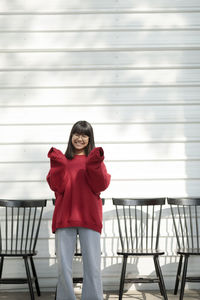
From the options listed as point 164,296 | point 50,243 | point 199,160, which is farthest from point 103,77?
point 164,296

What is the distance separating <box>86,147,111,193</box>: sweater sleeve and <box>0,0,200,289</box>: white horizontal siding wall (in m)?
1.18

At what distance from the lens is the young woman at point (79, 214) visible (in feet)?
11.4

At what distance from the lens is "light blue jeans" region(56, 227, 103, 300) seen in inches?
137

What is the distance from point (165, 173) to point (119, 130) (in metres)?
0.59

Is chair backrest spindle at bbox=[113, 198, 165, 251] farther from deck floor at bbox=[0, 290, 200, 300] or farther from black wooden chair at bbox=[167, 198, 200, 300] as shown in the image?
deck floor at bbox=[0, 290, 200, 300]

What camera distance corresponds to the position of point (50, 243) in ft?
15.3

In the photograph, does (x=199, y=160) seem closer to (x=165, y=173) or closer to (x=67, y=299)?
(x=165, y=173)

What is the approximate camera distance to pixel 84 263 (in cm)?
352

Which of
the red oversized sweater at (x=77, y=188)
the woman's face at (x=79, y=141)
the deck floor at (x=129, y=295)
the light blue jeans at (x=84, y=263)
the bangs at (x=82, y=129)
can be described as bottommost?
the deck floor at (x=129, y=295)

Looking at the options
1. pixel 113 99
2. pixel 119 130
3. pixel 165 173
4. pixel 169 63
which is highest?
pixel 169 63

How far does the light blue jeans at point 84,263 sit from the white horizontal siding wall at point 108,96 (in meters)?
1.15

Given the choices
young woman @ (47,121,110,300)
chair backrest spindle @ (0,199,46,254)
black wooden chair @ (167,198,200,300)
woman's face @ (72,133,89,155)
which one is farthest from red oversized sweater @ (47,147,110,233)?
black wooden chair @ (167,198,200,300)

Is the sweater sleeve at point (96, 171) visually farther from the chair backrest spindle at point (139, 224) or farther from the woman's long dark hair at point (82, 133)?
the chair backrest spindle at point (139, 224)

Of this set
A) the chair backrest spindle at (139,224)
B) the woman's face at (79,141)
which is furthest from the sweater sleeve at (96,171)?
the chair backrest spindle at (139,224)
